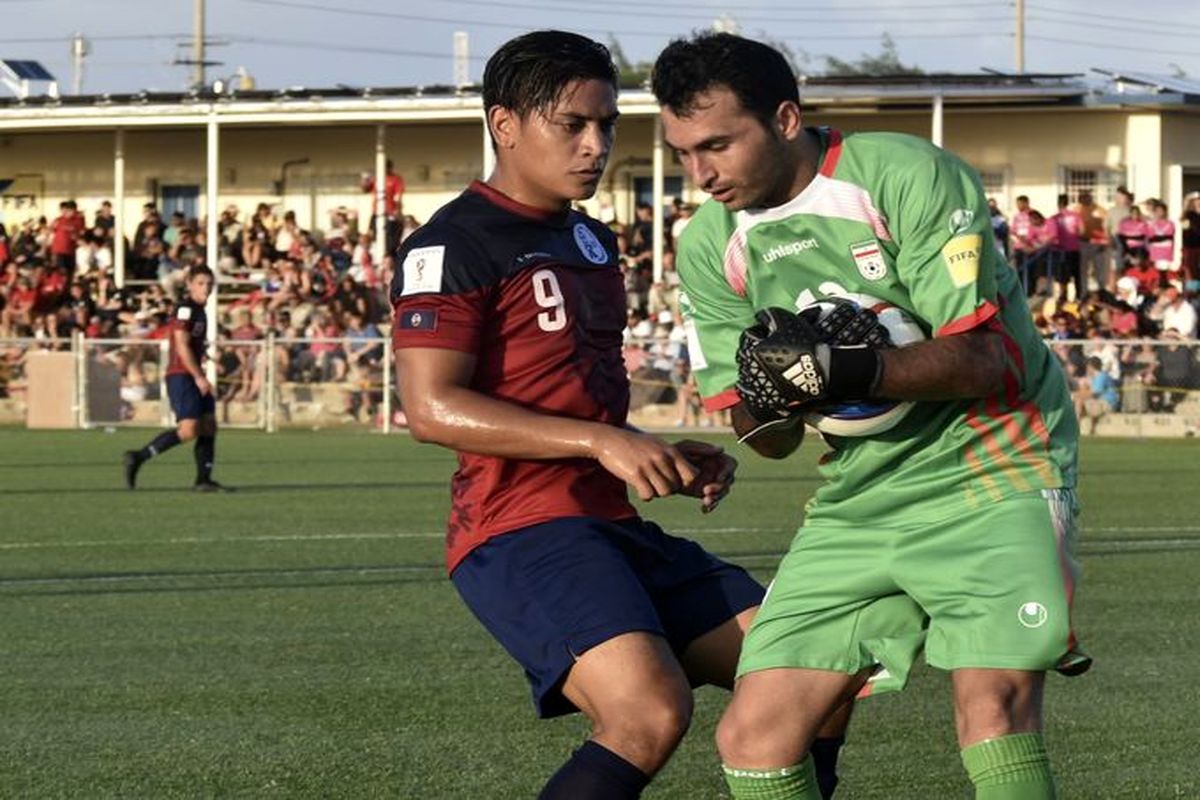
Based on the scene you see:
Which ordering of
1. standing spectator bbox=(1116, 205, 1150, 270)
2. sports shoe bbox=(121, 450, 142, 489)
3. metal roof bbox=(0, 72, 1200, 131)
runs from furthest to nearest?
1. metal roof bbox=(0, 72, 1200, 131)
2. standing spectator bbox=(1116, 205, 1150, 270)
3. sports shoe bbox=(121, 450, 142, 489)

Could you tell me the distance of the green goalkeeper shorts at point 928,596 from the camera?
16.7 feet

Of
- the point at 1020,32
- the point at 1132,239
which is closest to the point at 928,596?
the point at 1132,239

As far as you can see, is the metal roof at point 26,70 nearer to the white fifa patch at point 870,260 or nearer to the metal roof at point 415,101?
the metal roof at point 415,101

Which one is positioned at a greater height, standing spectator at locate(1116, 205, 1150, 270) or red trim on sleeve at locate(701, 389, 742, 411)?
standing spectator at locate(1116, 205, 1150, 270)

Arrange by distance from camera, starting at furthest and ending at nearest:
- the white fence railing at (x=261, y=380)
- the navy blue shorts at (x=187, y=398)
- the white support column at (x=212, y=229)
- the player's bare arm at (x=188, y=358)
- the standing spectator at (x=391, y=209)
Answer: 1. the standing spectator at (x=391, y=209)
2. the white support column at (x=212, y=229)
3. the white fence railing at (x=261, y=380)
4. the navy blue shorts at (x=187, y=398)
5. the player's bare arm at (x=188, y=358)

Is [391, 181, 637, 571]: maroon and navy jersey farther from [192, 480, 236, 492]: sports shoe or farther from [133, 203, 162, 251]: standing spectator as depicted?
[133, 203, 162, 251]: standing spectator

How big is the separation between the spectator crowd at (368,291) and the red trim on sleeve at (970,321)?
62.3 feet

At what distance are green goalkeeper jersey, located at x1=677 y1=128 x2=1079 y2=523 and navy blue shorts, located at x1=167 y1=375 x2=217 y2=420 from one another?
14.8 metres

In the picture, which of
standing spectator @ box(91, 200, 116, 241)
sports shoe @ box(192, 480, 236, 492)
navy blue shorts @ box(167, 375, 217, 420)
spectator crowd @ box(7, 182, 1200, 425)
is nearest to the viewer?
navy blue shorts @ box(167, 375, 217, 420)

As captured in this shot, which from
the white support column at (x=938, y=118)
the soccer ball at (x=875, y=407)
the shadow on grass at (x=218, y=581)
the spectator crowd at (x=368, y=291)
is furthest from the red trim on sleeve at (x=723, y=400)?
the white support column at (x=938, y=118)

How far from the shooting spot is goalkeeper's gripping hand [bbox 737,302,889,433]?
498 centimetres

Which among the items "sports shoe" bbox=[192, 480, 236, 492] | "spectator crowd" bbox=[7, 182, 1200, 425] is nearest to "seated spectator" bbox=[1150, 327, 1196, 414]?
"spectator crowd" bbox=[7, 182, 1200, 425]

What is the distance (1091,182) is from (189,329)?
21664 millimetres

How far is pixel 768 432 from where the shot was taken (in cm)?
550
